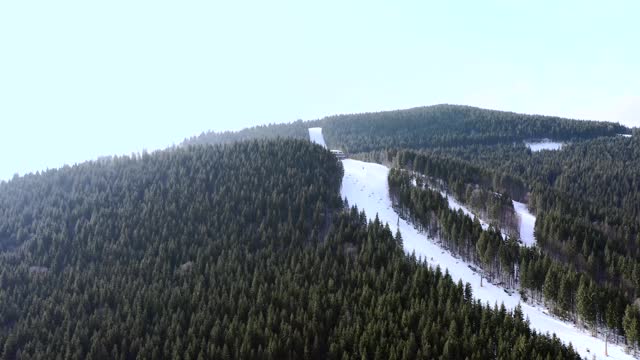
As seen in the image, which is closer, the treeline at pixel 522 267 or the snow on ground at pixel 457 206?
the treeline at pixel 522 267

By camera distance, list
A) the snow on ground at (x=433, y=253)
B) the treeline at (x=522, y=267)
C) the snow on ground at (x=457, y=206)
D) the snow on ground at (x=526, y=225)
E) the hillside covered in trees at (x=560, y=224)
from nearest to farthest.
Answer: the snow on ground at (x=433, y=253) → the treeline at (x=522, y=267) → the hillside covered in trees at (x=560, y=224) → the snow on ground at (x=526, y=225) → the snow on ground at (x=457, y=206)

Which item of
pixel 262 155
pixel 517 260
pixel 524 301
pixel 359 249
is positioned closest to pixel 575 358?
pixel 524 301

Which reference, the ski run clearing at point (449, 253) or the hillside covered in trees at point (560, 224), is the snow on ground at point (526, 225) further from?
the hillside covered in trees at point (560, 224)

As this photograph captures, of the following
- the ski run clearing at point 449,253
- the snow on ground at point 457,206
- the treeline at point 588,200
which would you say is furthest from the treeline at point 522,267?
the treeline at point 588,200

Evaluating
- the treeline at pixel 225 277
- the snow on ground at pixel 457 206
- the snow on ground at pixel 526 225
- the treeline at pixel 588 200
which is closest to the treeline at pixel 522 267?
the snow on ground at pixel 457 206

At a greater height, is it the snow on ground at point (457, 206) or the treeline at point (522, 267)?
the snow on ground at point (457, 206)

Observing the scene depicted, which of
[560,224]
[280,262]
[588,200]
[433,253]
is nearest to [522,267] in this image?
[433,253]

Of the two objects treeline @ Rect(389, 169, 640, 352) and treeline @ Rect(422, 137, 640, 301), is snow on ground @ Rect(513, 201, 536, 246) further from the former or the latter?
treeline @ Rect(389, 169, 640, 352)

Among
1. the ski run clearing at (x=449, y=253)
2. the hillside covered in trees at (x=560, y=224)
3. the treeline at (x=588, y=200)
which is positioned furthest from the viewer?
the treeline at (x=588, y=200)
